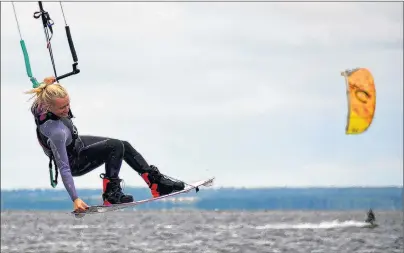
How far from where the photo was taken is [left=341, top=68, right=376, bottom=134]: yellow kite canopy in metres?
48.4

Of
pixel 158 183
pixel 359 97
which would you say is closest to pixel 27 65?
pixel 158 183

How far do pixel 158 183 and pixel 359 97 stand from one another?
31.9 metres

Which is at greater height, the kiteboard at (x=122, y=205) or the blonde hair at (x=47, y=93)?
the blonde hair at (x=47, y=93)

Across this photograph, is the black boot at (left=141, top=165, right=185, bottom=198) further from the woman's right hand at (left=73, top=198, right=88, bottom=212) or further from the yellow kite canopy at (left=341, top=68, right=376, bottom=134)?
the yellow kite canopy at (left=341, top=68, right=376, bottom=134)

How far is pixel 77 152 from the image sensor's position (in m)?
16.7

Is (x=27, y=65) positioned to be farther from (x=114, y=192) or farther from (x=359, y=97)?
(x=359, y=97)

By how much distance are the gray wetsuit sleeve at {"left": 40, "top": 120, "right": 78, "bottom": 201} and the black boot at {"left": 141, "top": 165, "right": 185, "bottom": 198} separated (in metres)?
1.79

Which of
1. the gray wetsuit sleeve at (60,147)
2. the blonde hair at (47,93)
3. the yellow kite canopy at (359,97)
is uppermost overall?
the yellow kite canopy at (359,97)

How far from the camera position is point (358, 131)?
161ft

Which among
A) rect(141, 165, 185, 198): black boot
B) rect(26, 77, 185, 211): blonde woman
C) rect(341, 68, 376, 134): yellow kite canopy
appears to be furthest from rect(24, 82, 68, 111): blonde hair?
rect(341, 68, 376, 134): yellow kite canopy

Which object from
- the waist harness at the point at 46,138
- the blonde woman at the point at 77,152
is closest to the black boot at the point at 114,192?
the blonde woman at the point at 77,152

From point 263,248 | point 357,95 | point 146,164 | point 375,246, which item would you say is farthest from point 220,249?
point 146,164

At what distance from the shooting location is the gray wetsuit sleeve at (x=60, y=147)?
16.0 metres

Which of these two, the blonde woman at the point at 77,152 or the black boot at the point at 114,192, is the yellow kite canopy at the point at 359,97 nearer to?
the blonde woman at the point at 77,152
